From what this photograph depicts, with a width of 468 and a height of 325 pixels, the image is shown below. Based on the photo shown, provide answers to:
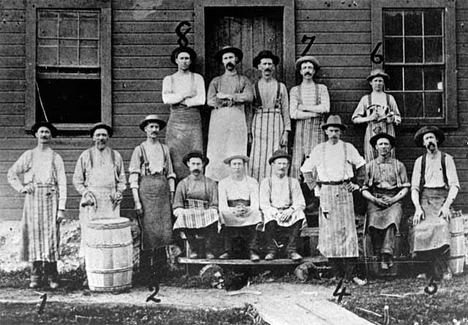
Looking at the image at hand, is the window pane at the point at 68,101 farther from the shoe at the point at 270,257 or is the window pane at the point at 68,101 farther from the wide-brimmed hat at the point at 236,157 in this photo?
the shoe at the point at 270,257

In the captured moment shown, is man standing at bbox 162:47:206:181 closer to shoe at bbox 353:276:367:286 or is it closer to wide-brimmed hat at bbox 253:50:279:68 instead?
wide-brimmed hat at bbox 253:50:279:68

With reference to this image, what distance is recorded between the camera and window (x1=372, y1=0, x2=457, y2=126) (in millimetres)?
8828

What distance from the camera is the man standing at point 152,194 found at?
7957 millimetres

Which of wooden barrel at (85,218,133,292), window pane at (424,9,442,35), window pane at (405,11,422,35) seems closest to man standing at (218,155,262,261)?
wooden barrel at (85,218,133,292)

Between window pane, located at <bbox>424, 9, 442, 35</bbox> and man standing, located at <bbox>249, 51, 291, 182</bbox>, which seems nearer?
man standing, located at <bbox>249, 51, 291, 182</bbox>

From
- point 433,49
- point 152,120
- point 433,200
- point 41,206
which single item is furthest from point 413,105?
point 41,206

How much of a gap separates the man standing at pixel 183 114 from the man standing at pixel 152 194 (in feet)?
0.77

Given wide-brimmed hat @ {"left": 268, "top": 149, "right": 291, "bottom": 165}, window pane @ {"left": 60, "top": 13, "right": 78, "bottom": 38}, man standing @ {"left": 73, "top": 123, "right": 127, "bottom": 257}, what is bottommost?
man standing @ {"left": 73, "top": 123, "right": 127, "bottom": 257}

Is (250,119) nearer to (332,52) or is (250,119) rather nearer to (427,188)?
(332,52)

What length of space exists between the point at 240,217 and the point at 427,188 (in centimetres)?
243

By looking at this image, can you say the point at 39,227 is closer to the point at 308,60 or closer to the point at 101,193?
the point at 101,193

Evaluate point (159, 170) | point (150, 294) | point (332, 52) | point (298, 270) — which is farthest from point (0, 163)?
point (332, 52)

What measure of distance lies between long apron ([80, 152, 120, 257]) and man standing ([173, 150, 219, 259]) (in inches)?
31.2

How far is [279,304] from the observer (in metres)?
6.97
